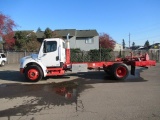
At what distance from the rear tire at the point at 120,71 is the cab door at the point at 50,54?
3386mm

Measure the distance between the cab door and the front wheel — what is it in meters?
0.58

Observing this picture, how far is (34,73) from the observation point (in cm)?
1362

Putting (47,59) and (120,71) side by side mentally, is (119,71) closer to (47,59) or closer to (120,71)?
(120,71)

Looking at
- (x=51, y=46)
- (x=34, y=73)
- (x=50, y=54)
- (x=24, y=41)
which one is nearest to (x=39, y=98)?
(x=34, y=73)

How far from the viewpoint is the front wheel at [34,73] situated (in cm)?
1362

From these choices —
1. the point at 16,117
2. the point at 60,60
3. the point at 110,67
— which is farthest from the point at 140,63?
the point at 16,117

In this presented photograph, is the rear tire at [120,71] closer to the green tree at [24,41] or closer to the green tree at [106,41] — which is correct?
the green tree at [24,41]

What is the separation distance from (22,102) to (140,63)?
875 cm

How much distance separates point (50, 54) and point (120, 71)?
14.2 feet

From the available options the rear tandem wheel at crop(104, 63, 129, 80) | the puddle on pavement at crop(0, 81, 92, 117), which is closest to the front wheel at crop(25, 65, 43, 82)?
the puddle on pavement at crop(0, 81, 92, 117)

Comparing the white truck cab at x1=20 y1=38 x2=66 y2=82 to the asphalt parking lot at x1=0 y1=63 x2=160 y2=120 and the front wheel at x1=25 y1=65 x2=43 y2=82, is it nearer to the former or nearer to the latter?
the front wheel at x1=25 y1=65 x2=43 y2=82

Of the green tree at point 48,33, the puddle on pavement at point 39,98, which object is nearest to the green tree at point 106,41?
the green tree at point 48,33

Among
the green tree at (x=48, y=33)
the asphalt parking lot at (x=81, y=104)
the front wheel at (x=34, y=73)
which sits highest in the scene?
the green tree at (x=48, y=33)

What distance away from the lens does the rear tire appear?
46.0ft
